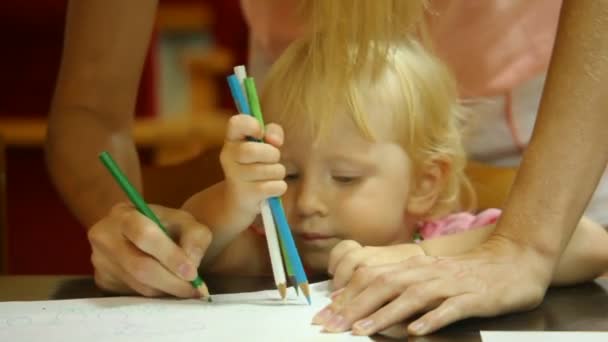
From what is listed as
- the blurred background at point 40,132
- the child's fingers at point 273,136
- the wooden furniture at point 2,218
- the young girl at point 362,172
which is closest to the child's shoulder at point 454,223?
the young girl at point 362,172

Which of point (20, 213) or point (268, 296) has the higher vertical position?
point (268, 296)

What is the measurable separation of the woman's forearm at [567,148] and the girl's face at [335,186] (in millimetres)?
178

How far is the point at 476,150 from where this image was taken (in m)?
1.27

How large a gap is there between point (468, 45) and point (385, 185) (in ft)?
1.10

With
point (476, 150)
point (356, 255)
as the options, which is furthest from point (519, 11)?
point (356, 255)

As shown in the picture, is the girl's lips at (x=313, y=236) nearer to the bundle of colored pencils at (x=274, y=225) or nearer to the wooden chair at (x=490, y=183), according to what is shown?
the bundle of colored pencils at (x=274, y=225)

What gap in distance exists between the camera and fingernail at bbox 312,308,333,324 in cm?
73

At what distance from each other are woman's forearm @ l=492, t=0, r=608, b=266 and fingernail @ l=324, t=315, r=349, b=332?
174 mm

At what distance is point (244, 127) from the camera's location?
2.38ft

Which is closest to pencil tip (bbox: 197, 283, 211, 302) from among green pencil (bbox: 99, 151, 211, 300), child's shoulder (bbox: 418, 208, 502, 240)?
green pencil (bbox: 99, 151, 211, 300)

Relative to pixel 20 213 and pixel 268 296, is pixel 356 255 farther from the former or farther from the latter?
pixel 20 213

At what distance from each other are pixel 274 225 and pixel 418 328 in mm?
146

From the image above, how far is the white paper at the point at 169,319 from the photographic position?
27.8 inches

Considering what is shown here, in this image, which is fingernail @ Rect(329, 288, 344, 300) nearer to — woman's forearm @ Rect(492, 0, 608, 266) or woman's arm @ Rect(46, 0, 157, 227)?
woman's forearm @ Rect(492, 0, 608, 266)
